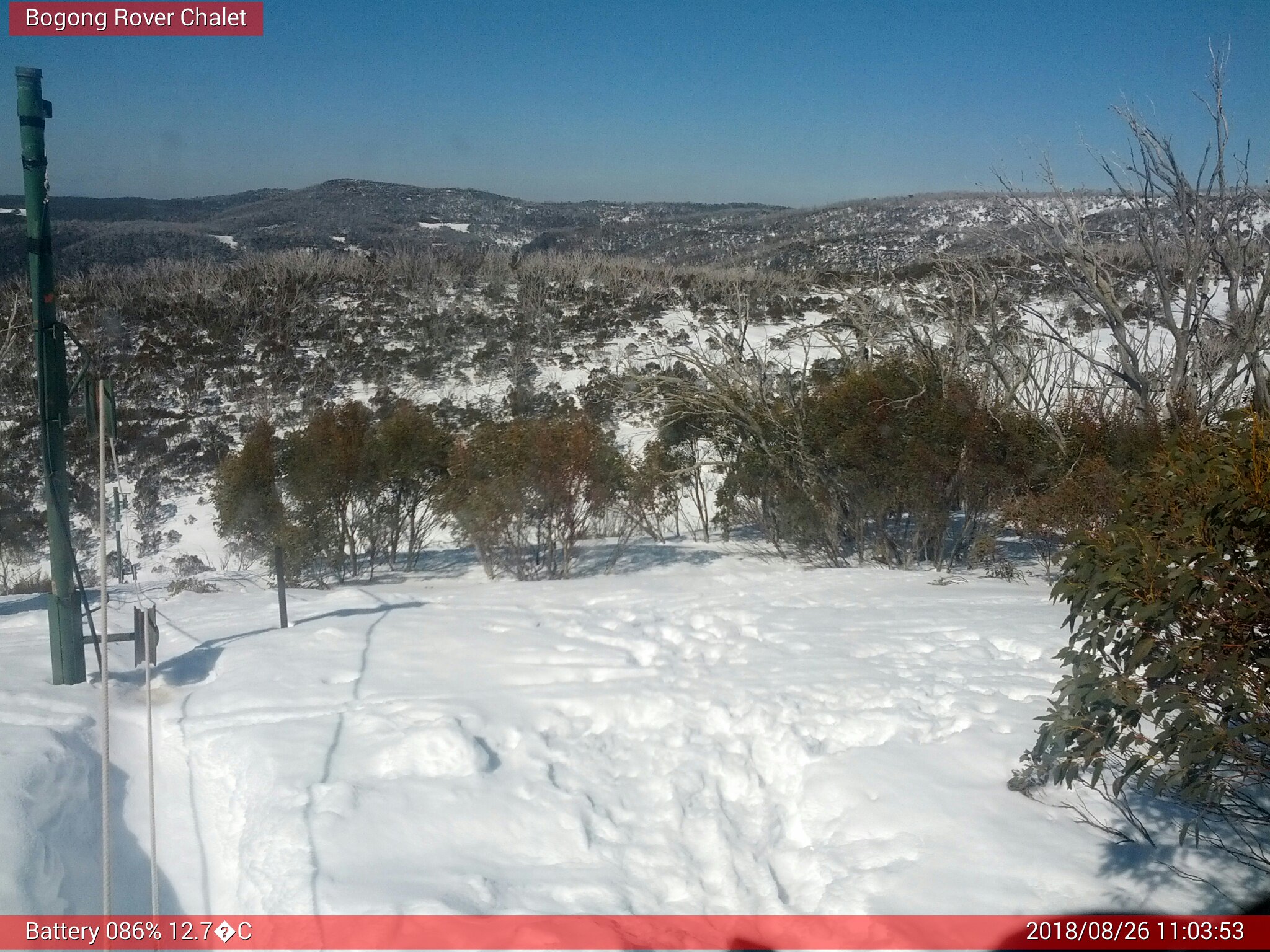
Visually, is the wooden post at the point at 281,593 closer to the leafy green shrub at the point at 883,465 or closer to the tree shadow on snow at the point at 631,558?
the tree shadow on snow at the point at 631,558

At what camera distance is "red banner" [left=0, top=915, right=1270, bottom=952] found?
3.17 meters

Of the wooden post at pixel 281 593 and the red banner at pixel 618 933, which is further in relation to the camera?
the wooden post at pixel 281 593

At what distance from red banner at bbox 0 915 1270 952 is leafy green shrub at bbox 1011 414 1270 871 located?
1.48 feet

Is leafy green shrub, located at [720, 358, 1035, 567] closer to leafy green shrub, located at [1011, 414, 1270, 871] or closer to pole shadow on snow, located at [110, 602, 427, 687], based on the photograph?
pole shadow on snow, located at [110, 602, 427, 687]

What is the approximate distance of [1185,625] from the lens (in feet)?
9.87

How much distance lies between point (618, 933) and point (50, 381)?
452cm

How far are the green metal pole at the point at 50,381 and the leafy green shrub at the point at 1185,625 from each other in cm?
519

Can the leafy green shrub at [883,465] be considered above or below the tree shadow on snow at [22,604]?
above

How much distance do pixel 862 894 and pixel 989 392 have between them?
943 centimetres

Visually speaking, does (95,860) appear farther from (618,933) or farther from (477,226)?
(477,226)

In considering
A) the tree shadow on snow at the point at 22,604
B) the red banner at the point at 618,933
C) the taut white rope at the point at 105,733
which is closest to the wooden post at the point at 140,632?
the taut white rope at the point at 105,733

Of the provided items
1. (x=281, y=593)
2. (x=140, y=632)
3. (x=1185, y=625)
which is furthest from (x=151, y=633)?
(x=1185, y=625)

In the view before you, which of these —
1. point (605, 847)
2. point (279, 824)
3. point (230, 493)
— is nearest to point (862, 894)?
point (605, 847)

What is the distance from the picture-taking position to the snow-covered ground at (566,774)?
363 centimetres
